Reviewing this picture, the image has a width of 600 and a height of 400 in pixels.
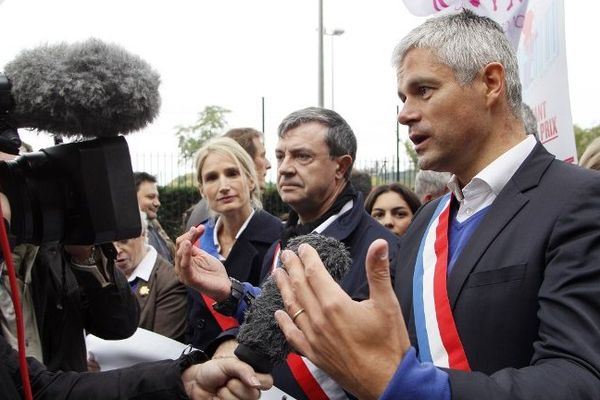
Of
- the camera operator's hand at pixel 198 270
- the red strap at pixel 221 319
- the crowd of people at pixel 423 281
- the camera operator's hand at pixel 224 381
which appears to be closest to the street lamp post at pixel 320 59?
the crowd of people at pixel 423 281

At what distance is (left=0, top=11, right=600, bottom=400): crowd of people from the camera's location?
1.30 m

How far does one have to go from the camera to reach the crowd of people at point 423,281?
4.27 ft

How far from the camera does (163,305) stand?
12.1 ft

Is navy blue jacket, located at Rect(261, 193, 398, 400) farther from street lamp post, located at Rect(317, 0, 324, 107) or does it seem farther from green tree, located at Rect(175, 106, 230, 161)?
green tree, located at Rect(175, 106, 230, 161)

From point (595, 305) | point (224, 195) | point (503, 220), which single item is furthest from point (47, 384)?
point (224, 195)

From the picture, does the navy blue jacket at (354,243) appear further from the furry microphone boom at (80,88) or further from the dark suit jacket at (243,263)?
the furry microphone boom at (80,88)

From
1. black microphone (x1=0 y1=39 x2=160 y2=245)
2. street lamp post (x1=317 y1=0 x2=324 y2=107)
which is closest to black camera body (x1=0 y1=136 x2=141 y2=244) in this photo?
black microphone (x1=0 y1=39 x2=160 y2=245)

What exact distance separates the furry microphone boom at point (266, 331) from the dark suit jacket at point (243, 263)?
170cm

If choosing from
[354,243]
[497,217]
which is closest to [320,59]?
[354,243]

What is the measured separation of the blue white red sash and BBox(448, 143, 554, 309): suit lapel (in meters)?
0.04

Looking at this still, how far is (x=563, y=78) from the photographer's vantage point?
3.68 metres

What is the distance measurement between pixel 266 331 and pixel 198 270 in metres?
0.94

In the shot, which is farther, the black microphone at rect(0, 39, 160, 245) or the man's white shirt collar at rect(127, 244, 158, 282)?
the man's white shirt collar at rect(127, 244, 158, 282)

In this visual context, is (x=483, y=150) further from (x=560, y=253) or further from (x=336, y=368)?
(x=336, y=368)
